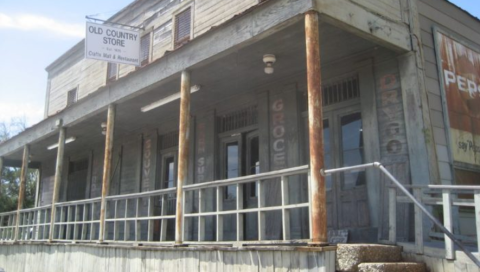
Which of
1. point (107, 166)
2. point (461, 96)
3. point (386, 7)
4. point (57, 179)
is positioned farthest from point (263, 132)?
point (57, 179)

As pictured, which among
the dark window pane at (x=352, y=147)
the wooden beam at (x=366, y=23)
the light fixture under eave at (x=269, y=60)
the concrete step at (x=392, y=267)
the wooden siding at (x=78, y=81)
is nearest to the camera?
the concrete step at (x=392, y=267)

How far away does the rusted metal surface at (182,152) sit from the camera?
7652 mm

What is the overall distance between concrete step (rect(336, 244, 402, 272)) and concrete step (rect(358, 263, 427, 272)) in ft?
0.31

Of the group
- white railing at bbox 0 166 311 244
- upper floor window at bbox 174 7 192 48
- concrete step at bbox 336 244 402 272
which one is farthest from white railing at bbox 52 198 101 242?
concrete step at bbox 336 244 402 272

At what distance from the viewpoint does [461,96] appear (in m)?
8.45

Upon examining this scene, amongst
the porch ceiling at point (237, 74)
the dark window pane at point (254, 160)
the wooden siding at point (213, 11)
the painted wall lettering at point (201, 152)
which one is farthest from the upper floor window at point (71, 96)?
the dark window pane at point (254, 160)

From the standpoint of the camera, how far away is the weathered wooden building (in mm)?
6047

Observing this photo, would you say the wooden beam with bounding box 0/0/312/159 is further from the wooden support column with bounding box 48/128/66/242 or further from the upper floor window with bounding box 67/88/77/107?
the upper floor window with bounding box 67/88/77/107

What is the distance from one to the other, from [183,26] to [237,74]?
3.35 meters

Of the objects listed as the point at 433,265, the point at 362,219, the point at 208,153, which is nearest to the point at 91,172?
the point at 208,153

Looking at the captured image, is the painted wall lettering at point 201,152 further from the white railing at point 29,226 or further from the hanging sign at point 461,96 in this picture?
the hanging sign at point 461,96

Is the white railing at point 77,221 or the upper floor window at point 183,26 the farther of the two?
the upper floor window at point 183,26

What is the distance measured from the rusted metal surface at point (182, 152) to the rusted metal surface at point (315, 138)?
9.16ft

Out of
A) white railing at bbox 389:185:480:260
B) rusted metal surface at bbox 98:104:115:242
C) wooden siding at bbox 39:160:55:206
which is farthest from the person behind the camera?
wooden siding at bbox 39:160:55:206
